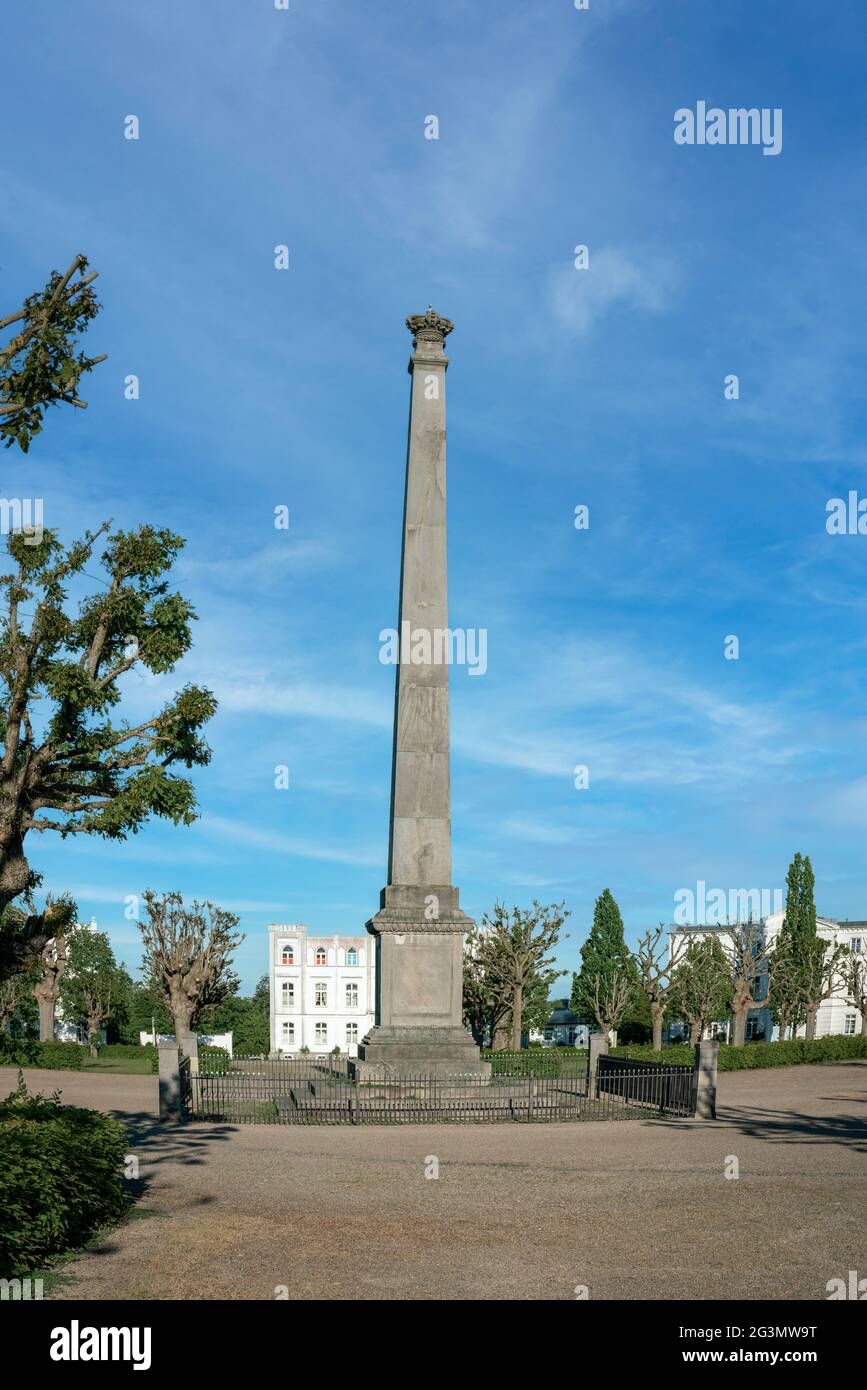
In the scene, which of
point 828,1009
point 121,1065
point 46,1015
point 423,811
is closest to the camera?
point 423,811

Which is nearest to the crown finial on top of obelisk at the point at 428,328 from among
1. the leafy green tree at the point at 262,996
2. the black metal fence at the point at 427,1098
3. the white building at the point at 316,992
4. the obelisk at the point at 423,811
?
the obelisk at the point at 423,811

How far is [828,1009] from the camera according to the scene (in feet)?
309

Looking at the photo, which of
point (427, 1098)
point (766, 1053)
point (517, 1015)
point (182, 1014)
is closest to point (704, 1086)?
point (427, 1098)

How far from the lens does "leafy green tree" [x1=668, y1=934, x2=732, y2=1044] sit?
52656 millimetres

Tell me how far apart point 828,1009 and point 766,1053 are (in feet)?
190

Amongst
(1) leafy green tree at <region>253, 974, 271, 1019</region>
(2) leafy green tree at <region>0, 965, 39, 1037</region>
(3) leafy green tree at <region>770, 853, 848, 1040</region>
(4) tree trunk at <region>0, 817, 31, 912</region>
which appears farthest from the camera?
Answer: (1) leafy green tree at <region>253, 974, 271, 1019</region>

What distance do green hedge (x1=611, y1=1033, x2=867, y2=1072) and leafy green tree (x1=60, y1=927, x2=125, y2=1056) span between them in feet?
91.4

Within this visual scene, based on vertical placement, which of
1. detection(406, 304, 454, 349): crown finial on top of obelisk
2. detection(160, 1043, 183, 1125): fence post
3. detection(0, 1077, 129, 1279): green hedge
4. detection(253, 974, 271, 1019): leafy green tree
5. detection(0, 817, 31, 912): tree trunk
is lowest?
detection(253, 974, 271, 1019): leafy green tree

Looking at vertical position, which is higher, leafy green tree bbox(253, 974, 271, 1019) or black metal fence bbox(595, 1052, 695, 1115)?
black metal fence bbox(595, 1052, 695, 1115)

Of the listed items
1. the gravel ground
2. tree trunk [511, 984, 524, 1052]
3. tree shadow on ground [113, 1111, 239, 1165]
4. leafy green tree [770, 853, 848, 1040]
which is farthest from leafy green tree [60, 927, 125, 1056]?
the gravel ground

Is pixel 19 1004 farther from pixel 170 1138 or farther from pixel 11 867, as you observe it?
pixel 11 867

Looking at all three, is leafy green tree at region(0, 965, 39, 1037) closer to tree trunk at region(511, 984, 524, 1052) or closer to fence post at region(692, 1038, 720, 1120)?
tree trunk at region(511, 984, 524, 1052)

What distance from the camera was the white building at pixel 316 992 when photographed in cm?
8075
